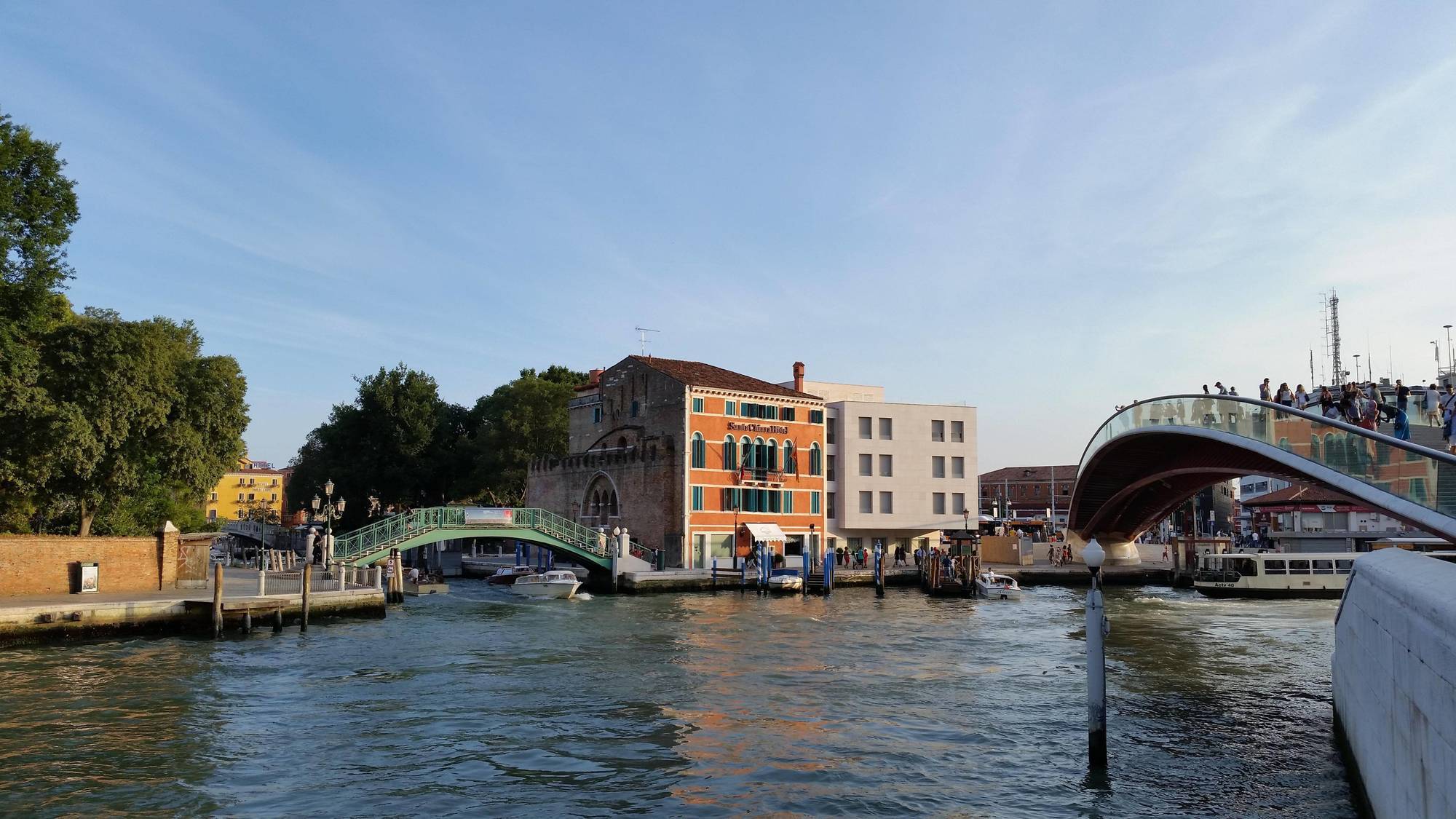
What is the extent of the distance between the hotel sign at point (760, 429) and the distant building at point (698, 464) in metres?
0.04

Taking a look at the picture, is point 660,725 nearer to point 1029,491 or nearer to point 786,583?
point 786,583

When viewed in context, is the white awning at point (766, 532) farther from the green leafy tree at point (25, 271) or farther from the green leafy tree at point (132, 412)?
the green leafy tree at point (25, 271)

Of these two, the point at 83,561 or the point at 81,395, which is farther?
the point at 81,395

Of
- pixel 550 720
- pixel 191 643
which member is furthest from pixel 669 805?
pixel 191 643

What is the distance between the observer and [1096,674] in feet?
38.1

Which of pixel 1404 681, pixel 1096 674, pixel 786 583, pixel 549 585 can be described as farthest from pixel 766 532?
pixel 1404 681

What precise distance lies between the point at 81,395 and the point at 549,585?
49.1 ft

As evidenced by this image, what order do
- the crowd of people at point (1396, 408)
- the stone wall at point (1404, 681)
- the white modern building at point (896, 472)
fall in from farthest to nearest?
the white modern building at point (896, 472) → the crowd of people at point (1396, 408) → the stone wall at point (1404, 681)

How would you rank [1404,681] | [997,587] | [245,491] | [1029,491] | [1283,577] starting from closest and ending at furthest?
[1404,681] < [997,587] < [1283,577] < [1029,491] < [245,491]

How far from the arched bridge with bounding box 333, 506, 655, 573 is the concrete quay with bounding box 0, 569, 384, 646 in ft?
20.2

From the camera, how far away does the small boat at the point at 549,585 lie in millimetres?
34969

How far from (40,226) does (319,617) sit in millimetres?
11583

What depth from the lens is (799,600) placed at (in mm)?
35031

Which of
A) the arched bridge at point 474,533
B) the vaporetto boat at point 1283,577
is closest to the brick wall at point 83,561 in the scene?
the arched bridge at point 474,533
